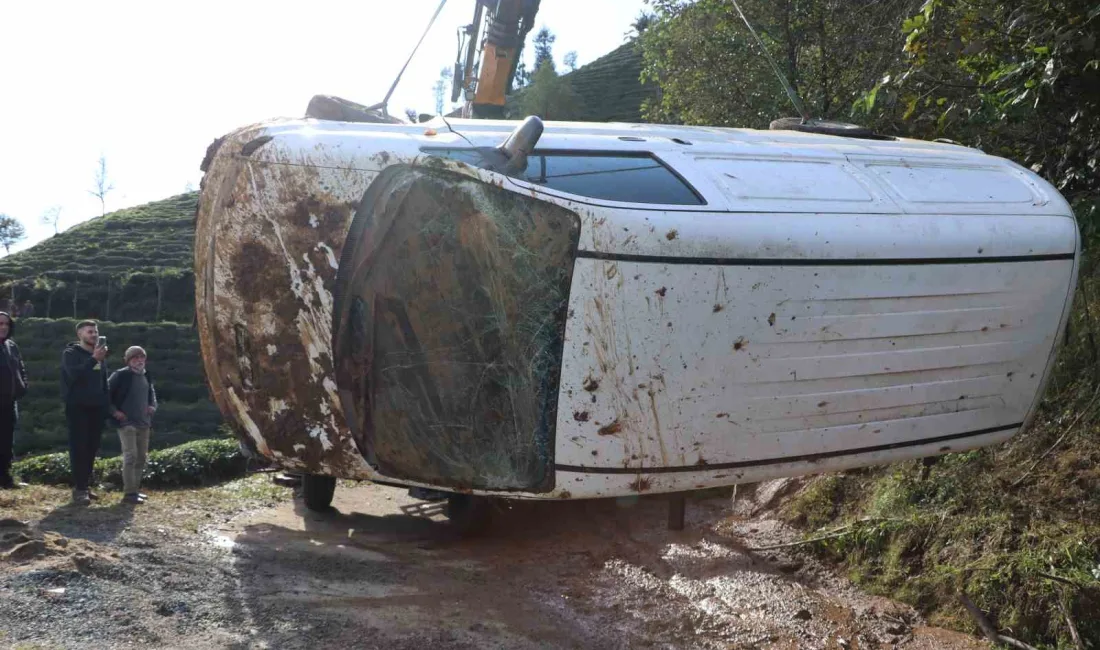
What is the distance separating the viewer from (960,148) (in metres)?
4.96

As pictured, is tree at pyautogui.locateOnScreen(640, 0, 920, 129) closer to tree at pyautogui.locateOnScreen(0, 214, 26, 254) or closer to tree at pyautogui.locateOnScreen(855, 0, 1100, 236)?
tree at pyautogui.locateOnScreen(855, 0, 1100, 236)

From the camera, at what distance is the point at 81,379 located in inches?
278

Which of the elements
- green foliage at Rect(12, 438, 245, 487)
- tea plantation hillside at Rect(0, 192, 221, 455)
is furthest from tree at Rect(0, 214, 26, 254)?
green foliage at Rect(12, 438, 245, 487)

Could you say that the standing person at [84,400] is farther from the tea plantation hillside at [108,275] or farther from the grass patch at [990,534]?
the tea plantation hillside at [108,275]

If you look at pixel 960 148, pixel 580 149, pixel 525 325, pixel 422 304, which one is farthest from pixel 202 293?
pixel 960 148

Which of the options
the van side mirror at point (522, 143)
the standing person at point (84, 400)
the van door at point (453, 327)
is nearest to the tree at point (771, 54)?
the van side mirror at point (522, 143)

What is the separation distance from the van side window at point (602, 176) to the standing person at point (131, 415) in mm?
4651

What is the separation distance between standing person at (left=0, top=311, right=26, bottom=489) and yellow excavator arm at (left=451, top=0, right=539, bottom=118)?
13.9ft

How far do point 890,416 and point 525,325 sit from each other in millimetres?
1662

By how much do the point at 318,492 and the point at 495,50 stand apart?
411cm

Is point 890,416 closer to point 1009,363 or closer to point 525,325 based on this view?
point 1009,363

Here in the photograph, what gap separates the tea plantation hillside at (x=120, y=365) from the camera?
58.0ft

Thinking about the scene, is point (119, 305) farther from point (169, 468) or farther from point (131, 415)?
point (131, 415)

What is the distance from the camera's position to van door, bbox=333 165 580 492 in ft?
12.0
